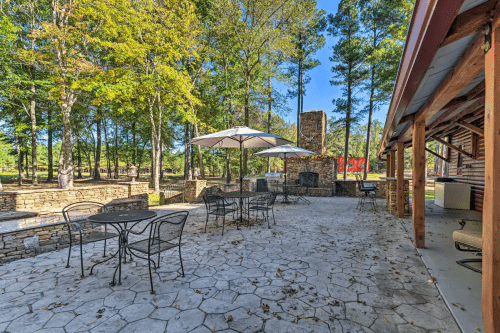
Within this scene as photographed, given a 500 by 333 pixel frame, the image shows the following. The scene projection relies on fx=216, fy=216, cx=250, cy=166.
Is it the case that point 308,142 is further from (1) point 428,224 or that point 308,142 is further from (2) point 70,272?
(2) point 70,272

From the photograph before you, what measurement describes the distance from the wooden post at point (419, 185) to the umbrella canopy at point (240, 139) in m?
2.56

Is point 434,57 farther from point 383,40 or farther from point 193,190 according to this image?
point 383,40

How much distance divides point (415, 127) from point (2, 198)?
984cm

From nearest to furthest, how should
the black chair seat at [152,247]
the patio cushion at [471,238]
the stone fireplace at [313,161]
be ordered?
the patio cushion at [471,238] → the black chair seat at [152,247] → the stone fireplace at [313,161]

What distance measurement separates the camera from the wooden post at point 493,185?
138 cm

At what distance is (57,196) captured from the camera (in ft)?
21.5

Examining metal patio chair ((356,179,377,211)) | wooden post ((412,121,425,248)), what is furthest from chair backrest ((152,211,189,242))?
metal patio chair ((356,179,377,211))

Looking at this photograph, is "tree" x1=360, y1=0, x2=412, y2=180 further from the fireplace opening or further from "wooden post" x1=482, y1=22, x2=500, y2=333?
"wooden post" x1=482, y1=22, x2=500, y2=333

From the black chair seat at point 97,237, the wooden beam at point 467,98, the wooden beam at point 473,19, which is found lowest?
the black chair seat at point 97,237

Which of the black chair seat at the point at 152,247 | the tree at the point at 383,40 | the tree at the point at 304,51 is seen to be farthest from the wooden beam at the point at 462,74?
the tree at the point at 383,40

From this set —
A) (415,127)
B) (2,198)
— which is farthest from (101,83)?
(415,127)

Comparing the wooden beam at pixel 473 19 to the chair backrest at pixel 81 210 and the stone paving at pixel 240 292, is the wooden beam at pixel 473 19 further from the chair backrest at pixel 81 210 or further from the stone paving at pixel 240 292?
the chair backrest at pixel 81 210

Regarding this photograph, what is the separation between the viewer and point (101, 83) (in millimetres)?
8812

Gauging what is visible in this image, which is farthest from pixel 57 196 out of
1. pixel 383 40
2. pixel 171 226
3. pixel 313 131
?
pixel 383 40
